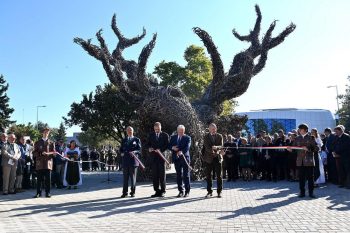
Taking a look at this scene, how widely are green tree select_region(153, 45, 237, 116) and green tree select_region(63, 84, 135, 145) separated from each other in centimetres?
568

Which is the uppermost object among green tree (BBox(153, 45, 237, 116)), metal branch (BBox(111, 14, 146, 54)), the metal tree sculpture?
green tree (BBox(153, 45, 237, 116))

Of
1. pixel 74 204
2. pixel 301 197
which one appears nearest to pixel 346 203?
pixel 301 197

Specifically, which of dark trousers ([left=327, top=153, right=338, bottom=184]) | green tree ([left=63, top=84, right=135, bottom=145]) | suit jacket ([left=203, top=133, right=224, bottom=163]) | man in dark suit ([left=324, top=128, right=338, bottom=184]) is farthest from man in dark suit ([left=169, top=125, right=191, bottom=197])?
A: green tree ([left=63, top=84, right=135, bottom=145])

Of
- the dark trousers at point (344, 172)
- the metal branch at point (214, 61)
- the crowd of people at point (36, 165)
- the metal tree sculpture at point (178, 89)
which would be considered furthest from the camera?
the metal branch at point (214, 61)

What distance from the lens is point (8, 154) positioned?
504 inches

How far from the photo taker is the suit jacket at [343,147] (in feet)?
41.9

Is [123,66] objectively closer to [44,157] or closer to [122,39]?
[122,39]

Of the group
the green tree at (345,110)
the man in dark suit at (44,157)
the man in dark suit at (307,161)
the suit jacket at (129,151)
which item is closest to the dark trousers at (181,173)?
the suit jacket at (129,151)

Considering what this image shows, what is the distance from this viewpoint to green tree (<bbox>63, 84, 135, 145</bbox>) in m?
32.6

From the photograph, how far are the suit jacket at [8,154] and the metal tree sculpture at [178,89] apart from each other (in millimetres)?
4865

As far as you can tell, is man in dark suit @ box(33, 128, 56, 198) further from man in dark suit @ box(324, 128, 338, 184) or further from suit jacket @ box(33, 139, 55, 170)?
man in dark suit @ box(324, 128, 338, 184)

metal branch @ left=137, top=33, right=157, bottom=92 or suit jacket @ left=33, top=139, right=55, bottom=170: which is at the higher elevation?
metal branch @ left=137, top=33, right=157, bottom=92

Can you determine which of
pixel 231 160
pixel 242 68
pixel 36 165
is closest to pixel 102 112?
pixel 242 68

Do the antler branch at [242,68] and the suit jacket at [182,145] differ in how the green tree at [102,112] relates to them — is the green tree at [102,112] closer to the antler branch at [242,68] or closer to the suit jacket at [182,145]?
the antler branch at [242,68]
